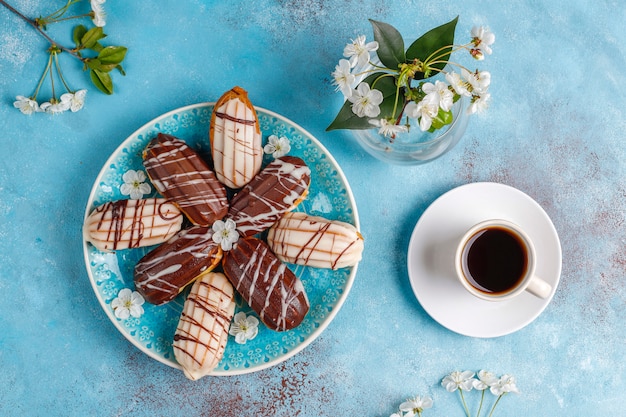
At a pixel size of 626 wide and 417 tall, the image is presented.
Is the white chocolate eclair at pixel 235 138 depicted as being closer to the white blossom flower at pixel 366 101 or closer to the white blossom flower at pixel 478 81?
the white blossom flower at pixel 366 101

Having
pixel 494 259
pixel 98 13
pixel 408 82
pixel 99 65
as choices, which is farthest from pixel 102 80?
pixel 494 259

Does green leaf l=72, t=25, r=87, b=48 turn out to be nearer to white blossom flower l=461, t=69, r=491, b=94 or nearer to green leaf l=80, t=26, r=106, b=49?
green leaf l=80, t=26, r=106, b=49

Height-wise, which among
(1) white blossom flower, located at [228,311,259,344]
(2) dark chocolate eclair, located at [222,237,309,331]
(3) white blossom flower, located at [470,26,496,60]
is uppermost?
(3) white blossom flower, located at [470,26,496,60]

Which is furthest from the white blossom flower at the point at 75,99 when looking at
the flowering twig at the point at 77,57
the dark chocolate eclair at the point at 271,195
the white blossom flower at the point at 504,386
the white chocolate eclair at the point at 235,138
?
the white blossom flower at the point at 504,386

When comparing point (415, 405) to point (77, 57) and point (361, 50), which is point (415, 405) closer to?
point (361, 50)

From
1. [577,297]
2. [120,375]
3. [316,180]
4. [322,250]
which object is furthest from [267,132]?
[577,297]

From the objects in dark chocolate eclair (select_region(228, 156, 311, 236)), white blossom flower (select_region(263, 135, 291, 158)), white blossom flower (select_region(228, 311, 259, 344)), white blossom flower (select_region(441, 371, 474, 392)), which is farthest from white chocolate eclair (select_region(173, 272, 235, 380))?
white blossom flower (select_region(441, 371, 474, 392))

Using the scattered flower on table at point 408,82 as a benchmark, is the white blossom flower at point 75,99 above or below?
below
